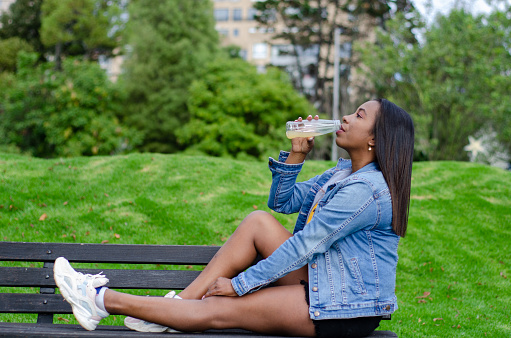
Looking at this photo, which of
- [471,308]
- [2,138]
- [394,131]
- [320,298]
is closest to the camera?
[320,298]

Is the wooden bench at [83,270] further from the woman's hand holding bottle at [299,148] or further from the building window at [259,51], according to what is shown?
the building window at [259,51]

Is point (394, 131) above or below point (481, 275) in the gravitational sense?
above

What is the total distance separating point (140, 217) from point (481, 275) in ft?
13.1

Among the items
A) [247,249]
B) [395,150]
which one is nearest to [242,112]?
[247,249]

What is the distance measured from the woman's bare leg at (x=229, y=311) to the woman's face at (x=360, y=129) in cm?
82

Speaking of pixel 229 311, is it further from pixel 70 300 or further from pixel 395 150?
pixel 395 150

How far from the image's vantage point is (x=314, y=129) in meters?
2.83

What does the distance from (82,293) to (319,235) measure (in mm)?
1194

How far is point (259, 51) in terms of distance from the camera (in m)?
50.4

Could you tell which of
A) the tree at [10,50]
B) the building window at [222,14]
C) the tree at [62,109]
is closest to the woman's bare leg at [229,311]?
the tree at [62,109]

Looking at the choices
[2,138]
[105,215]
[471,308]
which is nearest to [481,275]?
[471,308]

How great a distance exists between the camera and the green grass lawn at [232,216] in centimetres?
483

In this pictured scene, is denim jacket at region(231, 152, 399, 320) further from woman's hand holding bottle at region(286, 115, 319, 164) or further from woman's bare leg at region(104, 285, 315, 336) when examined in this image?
woman's hand holding bottle at region(286, 115, 319, 164)

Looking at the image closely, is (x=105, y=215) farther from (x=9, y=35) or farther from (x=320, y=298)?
(x=9, y=35)
